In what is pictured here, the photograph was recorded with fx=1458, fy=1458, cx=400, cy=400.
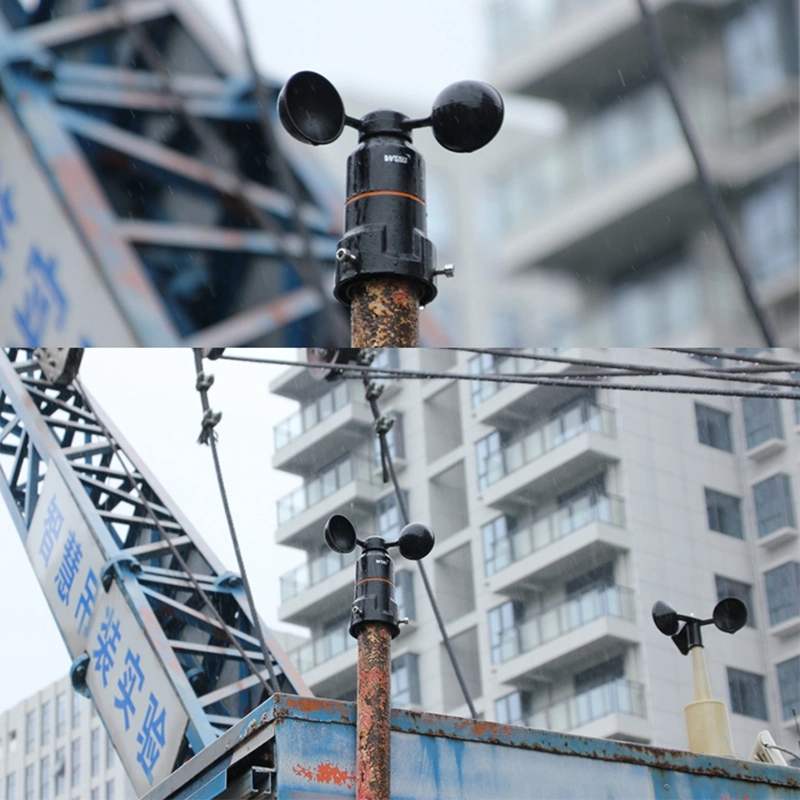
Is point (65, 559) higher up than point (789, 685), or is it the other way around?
point (789, 685)

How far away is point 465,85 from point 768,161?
3.84 meters

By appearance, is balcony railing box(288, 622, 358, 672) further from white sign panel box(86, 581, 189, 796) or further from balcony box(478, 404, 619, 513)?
white sign panel box(86, 581, 189, 796)

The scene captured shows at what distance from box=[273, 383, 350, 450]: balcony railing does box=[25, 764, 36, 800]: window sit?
89.6 feet

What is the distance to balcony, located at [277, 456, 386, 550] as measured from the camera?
118 feet

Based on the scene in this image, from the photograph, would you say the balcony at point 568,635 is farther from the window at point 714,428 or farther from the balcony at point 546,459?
the window at point 714,428

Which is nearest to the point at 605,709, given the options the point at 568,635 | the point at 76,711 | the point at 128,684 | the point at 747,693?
the point at 568,635

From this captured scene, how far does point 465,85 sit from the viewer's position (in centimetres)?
698

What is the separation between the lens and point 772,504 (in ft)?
126

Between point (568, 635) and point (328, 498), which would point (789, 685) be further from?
point (328, 498)

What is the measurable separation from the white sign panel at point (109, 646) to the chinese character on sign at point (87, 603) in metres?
0.01

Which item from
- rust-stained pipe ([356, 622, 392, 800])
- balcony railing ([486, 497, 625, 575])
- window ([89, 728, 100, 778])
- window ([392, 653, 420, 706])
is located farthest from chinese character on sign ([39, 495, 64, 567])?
window ([89, 728, 100, 778])

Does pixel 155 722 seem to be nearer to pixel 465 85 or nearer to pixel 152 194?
pixel 152 194

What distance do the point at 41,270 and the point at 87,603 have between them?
5924 millimetres

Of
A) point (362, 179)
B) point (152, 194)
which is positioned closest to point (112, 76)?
point (152, 194)
